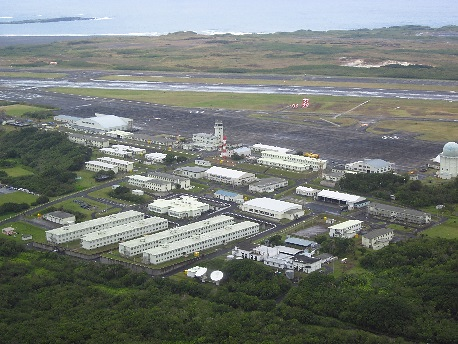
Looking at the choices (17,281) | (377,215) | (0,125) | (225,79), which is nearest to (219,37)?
(225,79)

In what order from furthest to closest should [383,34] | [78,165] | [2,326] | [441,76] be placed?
[383,34], [441,76], [78,165], [2,326]

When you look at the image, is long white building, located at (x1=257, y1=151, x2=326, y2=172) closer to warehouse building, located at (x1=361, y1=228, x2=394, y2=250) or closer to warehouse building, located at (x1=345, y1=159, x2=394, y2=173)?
warehouse building, located at (x1=345, y1=159, x2=394, y2=173)

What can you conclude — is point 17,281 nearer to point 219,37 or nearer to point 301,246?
point 301,246

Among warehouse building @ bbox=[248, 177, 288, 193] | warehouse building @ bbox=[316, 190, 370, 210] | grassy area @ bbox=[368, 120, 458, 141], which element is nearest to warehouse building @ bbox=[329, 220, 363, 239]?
warehouse building @ bbox=[316, 190, 370, 210]

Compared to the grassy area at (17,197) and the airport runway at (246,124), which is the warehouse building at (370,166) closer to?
the airport runway at (246,124)

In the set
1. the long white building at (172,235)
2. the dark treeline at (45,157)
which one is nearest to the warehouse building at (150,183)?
the dark treeline at (45,157)
